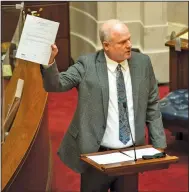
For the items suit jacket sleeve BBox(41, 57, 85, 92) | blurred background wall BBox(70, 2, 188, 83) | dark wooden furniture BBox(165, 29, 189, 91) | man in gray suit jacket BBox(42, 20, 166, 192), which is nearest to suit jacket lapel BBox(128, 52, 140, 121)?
man in gray suit jacket BBox(42, 20, 166, 192)

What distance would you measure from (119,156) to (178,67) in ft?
9.79

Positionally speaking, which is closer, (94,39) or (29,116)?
(29,116)

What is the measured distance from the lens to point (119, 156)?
3121mm

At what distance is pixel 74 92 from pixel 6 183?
357 cm

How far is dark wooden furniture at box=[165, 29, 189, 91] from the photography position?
590 cm

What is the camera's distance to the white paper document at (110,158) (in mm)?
3041

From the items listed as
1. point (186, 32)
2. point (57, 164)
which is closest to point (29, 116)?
point (57, 164)

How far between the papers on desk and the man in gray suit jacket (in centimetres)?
11

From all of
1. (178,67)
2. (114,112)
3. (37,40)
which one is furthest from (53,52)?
(178,67)

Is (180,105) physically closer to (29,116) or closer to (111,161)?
(29,116)

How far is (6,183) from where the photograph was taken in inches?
A: 145

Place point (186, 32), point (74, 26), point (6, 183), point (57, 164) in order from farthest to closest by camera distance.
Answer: point (74, 26) < point (186, 32) < point (57, 164) < point (6, 183)

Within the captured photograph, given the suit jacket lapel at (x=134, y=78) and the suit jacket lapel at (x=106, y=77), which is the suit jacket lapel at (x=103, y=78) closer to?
the suit jacket lapel at (x=106, y=77)

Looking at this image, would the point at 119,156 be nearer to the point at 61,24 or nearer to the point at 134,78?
the point at 134,78
